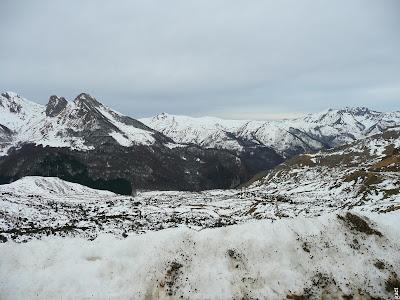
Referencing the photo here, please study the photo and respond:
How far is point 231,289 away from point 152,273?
6013mm

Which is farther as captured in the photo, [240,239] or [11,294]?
[240,239]

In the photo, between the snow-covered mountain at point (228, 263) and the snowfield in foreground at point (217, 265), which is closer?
the snowfield in foreground at point (217, 265)

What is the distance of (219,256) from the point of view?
2088 cm

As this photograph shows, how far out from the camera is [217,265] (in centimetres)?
2002

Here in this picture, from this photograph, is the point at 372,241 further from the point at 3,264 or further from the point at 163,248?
the point at 3,264

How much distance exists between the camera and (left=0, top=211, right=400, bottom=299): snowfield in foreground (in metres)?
17.9

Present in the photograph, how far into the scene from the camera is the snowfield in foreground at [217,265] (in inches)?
704

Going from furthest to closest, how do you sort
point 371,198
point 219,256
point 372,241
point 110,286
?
point 371,198, point 372,241, point 219,256, point 110,286

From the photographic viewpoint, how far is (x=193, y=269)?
19.7 m

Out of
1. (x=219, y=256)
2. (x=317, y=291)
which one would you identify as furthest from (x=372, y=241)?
(x=219, y=256)

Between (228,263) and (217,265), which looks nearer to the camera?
(217,265)

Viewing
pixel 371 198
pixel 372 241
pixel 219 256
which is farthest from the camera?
pixel 371 198

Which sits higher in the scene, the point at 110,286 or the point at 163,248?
the point at 163,248

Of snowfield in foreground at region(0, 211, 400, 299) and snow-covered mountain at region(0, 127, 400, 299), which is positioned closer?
snowfield in foreground at region(0, 211, 400, 299)
